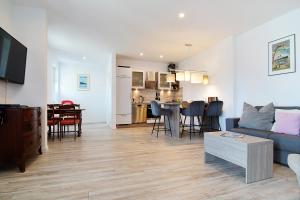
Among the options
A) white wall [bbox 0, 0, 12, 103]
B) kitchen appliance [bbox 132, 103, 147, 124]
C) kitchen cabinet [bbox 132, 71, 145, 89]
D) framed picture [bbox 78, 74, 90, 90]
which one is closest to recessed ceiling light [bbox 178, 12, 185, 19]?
white wall [bbox 0, 0, 12, 103]

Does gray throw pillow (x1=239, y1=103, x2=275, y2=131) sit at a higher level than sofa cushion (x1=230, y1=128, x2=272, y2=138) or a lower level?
higher

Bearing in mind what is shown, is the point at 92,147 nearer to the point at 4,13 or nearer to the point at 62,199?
the point at 62,199

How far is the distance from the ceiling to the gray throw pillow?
179cm

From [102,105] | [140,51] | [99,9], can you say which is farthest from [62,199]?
[102,105]

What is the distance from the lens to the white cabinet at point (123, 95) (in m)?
6.66

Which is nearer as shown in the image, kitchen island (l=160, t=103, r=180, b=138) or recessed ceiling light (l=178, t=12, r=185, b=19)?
recessed ceiling light (l=178, t=12, r=185, b=19)

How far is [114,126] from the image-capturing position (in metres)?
6.47

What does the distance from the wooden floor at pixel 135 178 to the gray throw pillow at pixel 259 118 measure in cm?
80

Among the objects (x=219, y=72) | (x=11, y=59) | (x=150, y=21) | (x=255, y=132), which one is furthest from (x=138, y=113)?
(x=11, y=59)

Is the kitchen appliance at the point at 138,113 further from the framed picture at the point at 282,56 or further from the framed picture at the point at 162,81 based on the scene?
the framed picture at the point at 282,56

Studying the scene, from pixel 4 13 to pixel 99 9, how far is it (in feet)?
4.88

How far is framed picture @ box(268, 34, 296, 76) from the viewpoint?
345cm

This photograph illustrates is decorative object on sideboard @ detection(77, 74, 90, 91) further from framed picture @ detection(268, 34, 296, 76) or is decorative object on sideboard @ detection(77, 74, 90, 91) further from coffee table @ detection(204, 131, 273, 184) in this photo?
coffee table @ detection(204, 131, 273, 184)

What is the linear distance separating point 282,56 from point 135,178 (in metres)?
3.51
